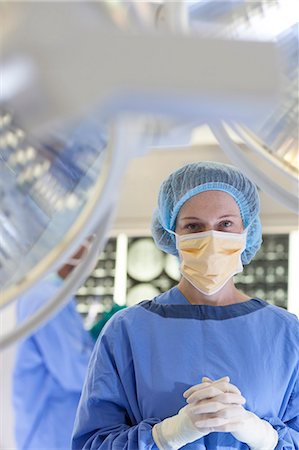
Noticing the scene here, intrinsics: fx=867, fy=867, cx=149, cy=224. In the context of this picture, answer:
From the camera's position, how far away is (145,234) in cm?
494

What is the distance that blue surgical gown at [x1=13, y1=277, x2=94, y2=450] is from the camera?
3.14 metres

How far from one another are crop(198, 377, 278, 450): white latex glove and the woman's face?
33 centimetres

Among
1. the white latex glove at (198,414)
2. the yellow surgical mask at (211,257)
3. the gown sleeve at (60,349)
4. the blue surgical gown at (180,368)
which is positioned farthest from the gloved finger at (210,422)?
the gown sleeve at (60,349)

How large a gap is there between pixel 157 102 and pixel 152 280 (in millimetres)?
4238

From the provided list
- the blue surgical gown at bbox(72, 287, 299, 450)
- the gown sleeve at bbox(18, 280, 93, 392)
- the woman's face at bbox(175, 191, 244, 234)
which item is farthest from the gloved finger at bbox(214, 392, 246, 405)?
the gown sleeve at bbox(18, 280, 93, 392)

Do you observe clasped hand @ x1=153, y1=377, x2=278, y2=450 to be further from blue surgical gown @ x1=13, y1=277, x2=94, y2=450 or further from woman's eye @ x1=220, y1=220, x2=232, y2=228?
blue surgical gown @ x1=13, y1=277, x2=94, y2=450

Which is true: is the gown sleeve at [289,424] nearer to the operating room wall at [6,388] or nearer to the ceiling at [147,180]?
the operating room wall at [6,388]

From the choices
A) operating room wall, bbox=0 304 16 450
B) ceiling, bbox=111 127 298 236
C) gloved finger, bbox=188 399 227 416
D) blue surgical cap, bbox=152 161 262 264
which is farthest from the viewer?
ceiling, bbox=111 127 298 236

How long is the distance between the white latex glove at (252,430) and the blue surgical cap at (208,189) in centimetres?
40

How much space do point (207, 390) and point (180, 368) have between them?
0.17 metres

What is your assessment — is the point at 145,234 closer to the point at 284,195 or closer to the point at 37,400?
the point at 37,400

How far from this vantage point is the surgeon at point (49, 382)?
314 cm

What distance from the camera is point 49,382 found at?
10.4ft

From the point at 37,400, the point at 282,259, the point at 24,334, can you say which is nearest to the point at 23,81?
the point at 24,334
